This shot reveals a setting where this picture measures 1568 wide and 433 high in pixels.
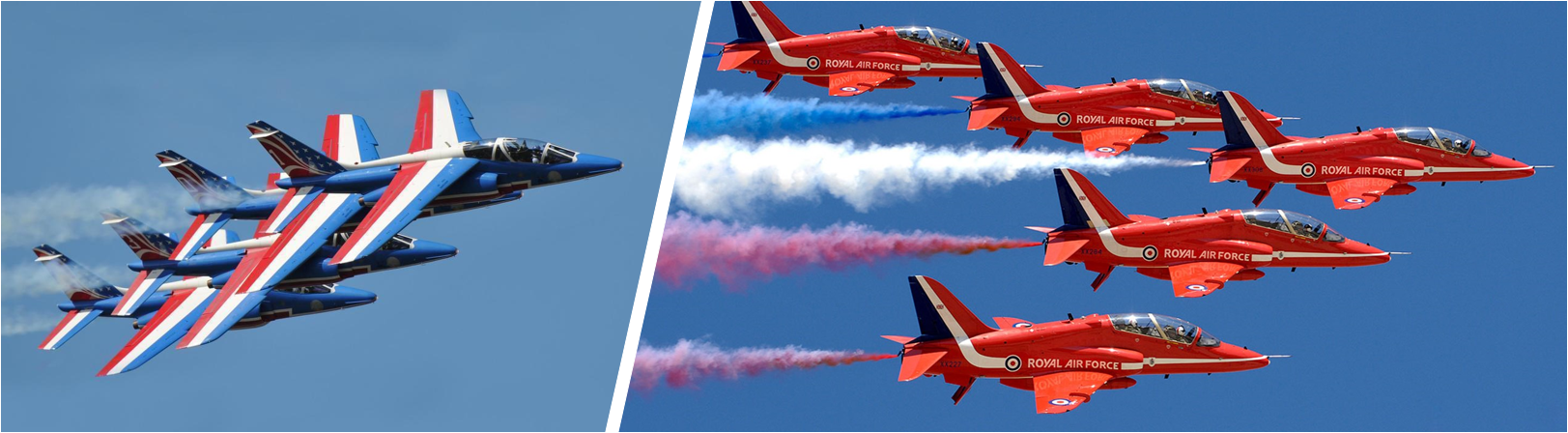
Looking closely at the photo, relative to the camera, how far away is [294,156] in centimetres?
5122

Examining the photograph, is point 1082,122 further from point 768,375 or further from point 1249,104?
point 768,375

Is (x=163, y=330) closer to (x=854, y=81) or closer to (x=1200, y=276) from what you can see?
(x=854, y=81)

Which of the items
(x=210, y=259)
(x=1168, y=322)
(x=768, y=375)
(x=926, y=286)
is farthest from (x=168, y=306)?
(x=1168, y=322)

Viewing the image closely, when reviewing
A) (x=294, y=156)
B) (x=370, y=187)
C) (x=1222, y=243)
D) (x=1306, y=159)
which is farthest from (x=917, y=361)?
(x=294, y=156)

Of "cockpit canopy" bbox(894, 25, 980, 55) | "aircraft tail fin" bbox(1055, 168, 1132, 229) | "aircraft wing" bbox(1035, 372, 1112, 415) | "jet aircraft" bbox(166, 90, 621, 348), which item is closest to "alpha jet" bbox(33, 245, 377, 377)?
"jet aircraft" bbox(166, 90, 621, 348)

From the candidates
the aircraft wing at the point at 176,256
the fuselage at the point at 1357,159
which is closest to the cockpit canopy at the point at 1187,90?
the fuselage at the point at 1357,159

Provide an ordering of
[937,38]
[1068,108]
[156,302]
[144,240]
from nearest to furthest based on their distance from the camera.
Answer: [1068,108] → [937,38] → [156,302] → [144,240]

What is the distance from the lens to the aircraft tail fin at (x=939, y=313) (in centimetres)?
4628

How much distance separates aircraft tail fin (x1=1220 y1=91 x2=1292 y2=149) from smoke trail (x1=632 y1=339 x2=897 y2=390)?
8.17 meters

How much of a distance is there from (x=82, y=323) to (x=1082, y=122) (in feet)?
69.8

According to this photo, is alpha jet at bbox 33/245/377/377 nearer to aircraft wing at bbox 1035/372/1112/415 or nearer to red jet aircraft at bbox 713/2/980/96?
red jet aircraft at bbox 713/2/980/96

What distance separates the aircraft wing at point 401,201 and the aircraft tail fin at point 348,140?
9.45 feet

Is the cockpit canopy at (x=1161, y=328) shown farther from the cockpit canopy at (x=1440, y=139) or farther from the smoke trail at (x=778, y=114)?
the smoke trail at (x=778, y=114)

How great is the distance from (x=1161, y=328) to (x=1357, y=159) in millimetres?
5560
